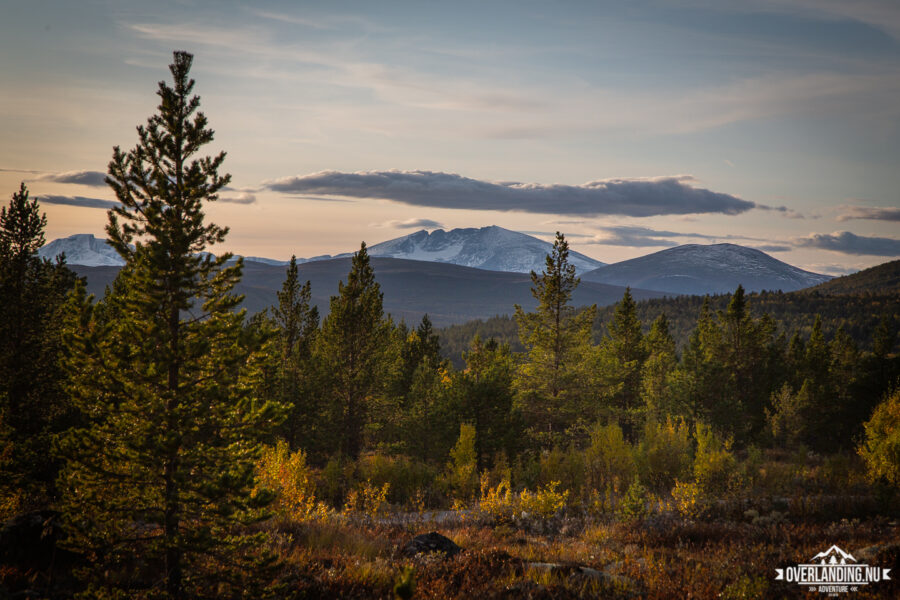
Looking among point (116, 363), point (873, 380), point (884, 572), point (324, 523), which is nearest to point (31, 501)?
point (324, 523)

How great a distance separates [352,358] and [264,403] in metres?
18.1

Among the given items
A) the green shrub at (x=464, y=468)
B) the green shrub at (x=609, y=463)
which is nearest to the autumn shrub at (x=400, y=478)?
the green shrub at (x=464, y=468)

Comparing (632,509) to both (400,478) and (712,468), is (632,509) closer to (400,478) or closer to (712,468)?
(712,468)

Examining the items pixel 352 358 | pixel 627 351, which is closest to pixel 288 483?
pixel 352 358

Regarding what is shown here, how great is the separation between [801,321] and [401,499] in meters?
152

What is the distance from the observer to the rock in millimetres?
9867

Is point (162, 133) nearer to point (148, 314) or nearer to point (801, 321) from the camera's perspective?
point (148, 314)

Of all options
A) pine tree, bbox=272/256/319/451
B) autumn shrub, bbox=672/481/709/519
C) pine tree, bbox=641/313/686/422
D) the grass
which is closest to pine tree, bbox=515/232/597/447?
pine tree, bbox=641/313/686/422

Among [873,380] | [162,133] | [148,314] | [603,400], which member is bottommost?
[603,400]

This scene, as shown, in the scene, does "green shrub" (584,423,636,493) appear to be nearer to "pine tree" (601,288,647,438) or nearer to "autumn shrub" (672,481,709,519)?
"autumn shrub" (672,481,709,519)

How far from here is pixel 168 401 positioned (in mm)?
8188

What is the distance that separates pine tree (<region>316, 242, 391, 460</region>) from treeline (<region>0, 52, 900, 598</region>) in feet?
0.43

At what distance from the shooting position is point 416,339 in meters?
40.0

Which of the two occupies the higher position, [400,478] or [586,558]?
[586,558]
